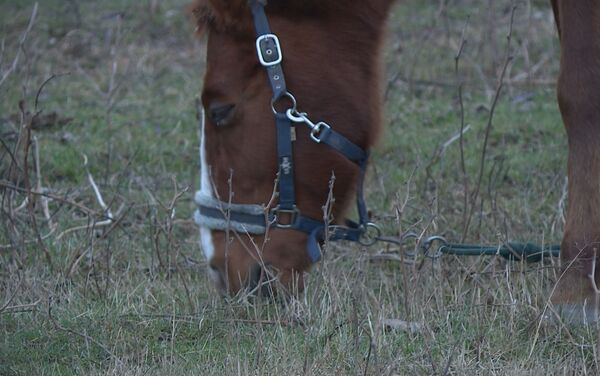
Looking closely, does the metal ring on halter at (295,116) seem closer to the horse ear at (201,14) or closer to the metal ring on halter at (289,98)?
the metal ring on halter at (289,98)

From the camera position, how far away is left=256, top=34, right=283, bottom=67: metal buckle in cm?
359

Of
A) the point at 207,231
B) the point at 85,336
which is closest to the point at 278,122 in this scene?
the point at 207,231

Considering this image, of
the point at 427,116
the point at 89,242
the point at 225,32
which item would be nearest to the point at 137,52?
the point at 427,116

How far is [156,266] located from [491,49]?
170 inches

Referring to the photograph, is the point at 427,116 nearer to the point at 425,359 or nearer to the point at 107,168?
the point at 107,168

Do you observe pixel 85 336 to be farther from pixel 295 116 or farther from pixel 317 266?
pixel 317 266

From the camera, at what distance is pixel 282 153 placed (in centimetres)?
361

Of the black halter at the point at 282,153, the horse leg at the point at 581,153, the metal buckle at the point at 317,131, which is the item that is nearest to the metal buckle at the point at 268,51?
the black halter at the point at 282,153

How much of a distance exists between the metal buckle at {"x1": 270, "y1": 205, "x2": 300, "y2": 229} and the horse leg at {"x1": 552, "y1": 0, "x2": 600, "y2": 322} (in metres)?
0.90

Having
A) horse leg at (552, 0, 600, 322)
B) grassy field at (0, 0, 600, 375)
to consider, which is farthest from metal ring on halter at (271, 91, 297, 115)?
horse leg at (552, 0, 600, 322)

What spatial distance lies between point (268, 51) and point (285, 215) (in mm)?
560

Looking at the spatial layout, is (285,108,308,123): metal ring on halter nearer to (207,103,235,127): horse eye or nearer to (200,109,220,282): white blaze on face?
(207,103,235,127): horse eye

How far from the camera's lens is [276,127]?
3.61 metres

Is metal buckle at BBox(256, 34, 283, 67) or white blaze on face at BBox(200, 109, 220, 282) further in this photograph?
white blaze on face at BBox(200, 109, 220, 282)
